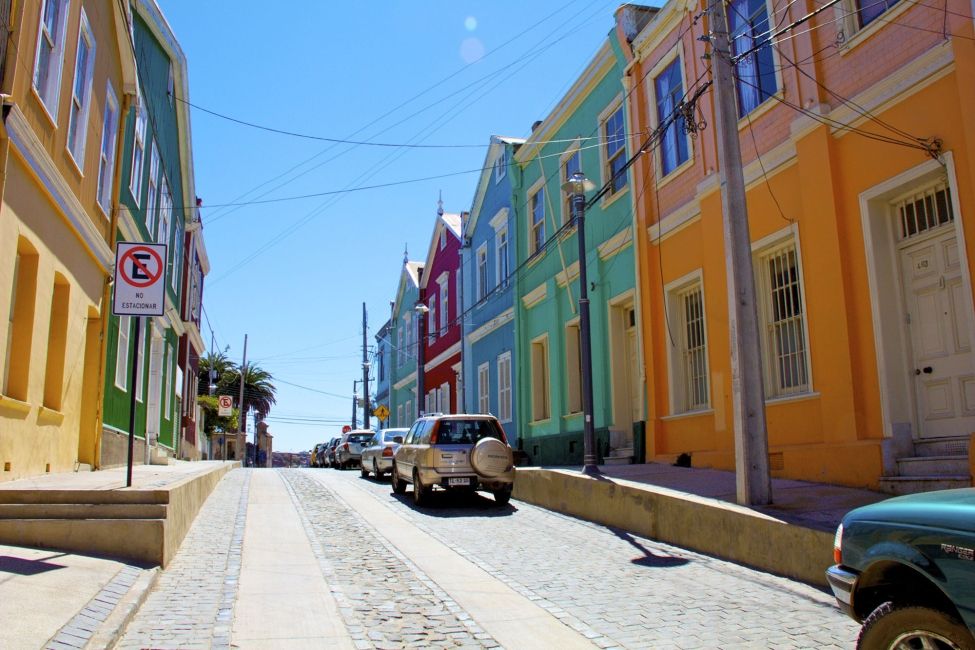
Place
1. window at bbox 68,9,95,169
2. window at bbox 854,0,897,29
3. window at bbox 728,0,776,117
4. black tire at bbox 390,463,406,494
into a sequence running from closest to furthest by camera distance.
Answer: window at bbox 854,0,897,29, window at bbox 68,9,95,169, window at bbox 728,0,776,117, black tire at bbox 390,463,406,494

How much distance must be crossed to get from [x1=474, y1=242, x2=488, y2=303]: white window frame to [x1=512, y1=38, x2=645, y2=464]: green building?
3.83 m

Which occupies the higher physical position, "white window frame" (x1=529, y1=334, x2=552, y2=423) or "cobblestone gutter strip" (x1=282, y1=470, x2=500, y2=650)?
"white window frame" (x1=529, y1=334, x2=552, y2=423)

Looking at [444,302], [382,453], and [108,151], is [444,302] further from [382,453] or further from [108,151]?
[108,151]

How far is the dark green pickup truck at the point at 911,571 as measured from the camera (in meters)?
3.63

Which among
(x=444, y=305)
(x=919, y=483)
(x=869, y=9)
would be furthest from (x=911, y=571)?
(x=444, y=305)

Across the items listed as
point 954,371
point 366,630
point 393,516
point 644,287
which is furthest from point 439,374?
point 366,630

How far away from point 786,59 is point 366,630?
995cm

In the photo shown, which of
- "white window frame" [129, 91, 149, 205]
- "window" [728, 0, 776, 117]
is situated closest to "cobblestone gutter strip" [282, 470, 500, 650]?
"white window frame" [129, 91, 149, 205]

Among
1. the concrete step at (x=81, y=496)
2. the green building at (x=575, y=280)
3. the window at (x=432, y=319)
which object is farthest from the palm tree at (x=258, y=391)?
the concrete step at (x=81, y=496)

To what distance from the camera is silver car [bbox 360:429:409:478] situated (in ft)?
66.7

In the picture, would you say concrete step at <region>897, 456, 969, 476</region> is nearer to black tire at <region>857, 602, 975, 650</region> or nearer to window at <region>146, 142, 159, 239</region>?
black tire at <region>857, 602, 975, 650</region>

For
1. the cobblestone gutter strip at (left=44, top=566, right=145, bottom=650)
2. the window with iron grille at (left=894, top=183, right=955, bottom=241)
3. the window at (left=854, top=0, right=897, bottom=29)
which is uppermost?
the window at (left=854, top=0, right=897, bottom=29)

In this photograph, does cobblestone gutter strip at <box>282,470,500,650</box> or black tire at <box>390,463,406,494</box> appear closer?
cobblestone gutter strip at <box>282,470,500,650</box>

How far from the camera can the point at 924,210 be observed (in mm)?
9992
